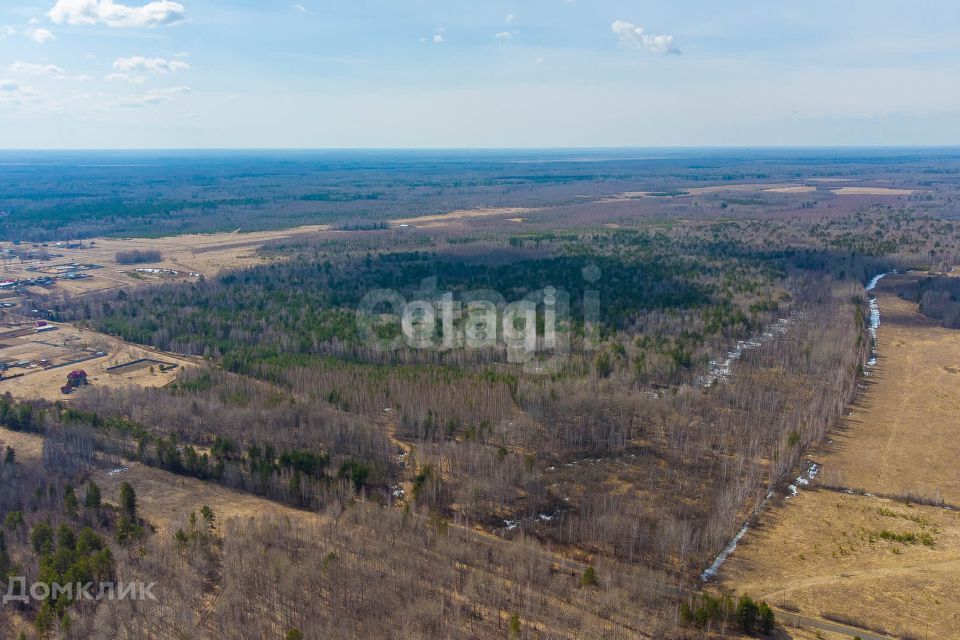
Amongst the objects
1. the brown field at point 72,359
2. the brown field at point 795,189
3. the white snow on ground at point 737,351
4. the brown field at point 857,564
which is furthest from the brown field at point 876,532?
the brown field at point 795,189

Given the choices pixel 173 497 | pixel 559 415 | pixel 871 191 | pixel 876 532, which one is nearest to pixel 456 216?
pixel 559 415

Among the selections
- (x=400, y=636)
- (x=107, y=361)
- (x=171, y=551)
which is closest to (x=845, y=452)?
(x=400, y=636)

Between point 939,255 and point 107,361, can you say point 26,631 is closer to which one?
point 107,361

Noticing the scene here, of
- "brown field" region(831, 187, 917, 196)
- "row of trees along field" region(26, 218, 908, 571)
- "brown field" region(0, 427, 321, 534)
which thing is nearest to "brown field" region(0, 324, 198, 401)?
"row of trees along field" region(26, 218, 908, 571)

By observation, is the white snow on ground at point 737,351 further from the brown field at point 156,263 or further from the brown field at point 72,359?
the brown field at point 156,263

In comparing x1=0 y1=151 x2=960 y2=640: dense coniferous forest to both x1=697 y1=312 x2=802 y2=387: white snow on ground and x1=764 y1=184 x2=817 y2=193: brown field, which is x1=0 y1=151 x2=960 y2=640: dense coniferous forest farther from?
x1=764 y1=184 x2=817 y2=193: brown field

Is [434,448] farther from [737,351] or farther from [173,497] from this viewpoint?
[737,351]
